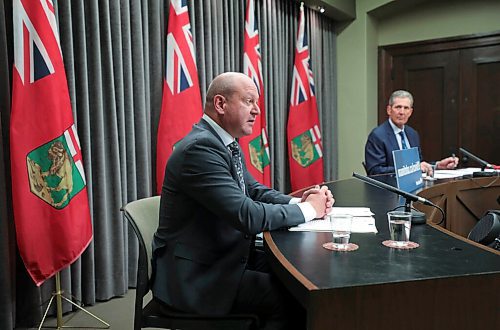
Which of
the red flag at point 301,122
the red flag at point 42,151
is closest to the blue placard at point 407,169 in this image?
the red flag at point 42,151

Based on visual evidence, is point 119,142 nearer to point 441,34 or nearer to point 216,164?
point 216,164

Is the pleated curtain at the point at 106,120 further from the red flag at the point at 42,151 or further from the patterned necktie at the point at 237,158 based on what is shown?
the patterned necktie at the point at 237,158

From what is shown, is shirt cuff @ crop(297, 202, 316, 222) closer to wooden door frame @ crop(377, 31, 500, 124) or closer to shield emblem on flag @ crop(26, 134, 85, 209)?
shield emblem on flag @ crop(26, 134, 85, 209)

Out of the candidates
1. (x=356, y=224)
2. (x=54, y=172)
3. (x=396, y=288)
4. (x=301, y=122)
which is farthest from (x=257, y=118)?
(x=396, y=288)

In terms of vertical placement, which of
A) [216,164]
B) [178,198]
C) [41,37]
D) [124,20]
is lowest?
[178,198]

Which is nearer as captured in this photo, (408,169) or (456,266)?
(456,266)

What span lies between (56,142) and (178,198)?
1050mm

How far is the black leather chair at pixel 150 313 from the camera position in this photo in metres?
1.45

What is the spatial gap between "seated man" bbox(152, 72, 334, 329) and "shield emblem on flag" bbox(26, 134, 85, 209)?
937 mm

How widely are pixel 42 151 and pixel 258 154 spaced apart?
2.13 meters

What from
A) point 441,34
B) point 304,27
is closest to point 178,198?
point 304,27

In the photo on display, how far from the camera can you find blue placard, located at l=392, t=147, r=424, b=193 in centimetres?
232

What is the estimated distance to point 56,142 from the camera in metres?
2.32

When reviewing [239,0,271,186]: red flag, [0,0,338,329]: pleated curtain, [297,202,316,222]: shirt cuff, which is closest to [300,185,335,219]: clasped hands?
[297,202,316,222]: shirt cuff
